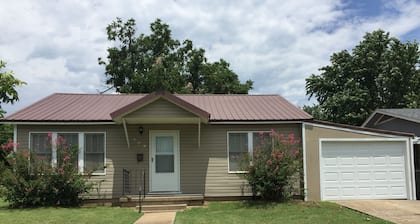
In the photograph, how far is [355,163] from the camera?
41.1ft

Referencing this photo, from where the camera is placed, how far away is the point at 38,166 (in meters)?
11.3

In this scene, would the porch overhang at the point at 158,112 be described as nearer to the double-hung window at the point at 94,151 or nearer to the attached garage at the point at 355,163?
the double-hung window at the point at 94,151

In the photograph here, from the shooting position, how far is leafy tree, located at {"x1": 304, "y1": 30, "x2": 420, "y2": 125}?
26.4 m

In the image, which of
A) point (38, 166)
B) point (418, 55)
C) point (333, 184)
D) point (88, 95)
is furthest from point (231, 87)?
point (38, 166)

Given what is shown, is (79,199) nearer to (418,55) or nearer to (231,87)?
(231,87)

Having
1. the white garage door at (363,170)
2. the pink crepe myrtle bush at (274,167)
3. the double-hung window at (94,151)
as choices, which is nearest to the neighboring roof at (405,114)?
the white garage door at (363,170)

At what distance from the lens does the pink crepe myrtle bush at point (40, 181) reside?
1105cm

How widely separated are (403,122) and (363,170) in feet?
17.4

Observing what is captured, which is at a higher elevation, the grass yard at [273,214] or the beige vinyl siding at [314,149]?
the beige vinyl siding at [314,149]

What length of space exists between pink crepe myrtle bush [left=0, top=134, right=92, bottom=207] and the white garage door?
299 inches

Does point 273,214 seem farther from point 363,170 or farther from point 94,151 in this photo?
point 94,151

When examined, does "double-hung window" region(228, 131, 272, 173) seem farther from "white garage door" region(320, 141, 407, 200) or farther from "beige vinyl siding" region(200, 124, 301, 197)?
"white garage door" region(320, 141, 407, 200)

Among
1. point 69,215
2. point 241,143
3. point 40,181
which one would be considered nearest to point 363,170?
point 241,143

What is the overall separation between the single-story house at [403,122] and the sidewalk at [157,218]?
9102 mm
